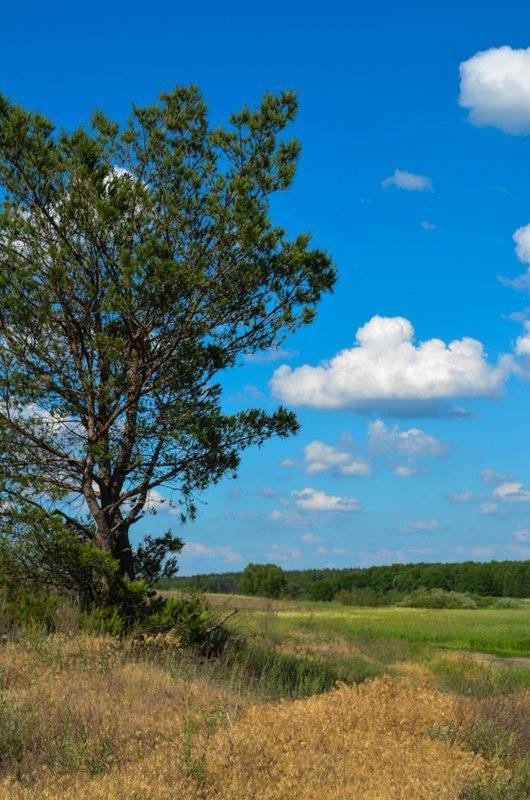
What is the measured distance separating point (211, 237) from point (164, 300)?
2.05m

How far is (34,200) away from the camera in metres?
15.8

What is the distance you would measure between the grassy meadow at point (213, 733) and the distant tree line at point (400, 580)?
295 ft

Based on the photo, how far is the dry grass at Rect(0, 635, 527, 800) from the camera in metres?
6.67

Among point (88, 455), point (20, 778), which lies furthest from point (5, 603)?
point (20, 778)

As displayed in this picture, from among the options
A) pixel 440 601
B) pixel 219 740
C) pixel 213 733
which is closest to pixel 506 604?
pixel 440 601

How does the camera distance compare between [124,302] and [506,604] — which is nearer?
[124,302]

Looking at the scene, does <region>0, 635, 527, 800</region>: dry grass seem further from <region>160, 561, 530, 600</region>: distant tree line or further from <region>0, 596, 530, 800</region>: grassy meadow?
<region>160, 561, 530, 600</region>: distant tree line

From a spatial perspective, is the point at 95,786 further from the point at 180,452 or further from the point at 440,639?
the point at 440,639

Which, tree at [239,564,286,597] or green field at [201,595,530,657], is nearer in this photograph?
green field at [201,595,530,657]

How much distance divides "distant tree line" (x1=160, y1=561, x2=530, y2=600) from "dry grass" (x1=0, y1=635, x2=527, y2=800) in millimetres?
90834

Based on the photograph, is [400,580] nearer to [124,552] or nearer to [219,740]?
[124,552]

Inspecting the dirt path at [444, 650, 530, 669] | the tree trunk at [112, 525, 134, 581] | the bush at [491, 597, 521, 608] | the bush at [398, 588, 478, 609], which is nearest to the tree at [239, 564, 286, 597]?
the bush at [398, 588, 478, 609]

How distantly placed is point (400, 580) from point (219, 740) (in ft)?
348

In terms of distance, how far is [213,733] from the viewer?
7.83m
